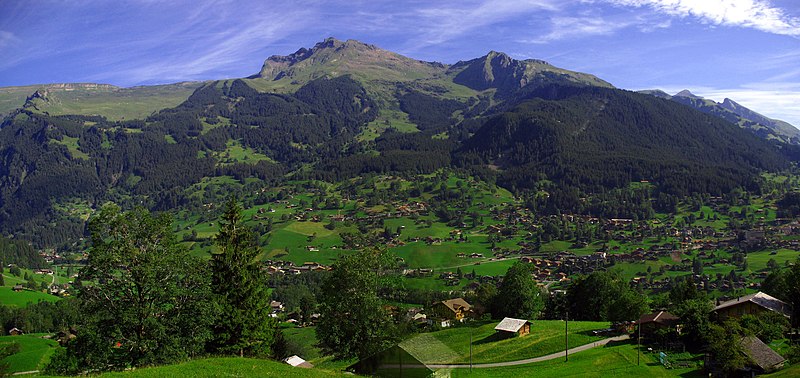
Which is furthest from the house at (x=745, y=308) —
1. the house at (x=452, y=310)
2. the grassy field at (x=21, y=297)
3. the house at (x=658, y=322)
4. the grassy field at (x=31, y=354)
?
the grassy field at (x=21, y=297)

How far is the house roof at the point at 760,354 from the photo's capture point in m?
37.7

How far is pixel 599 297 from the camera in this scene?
259 ft

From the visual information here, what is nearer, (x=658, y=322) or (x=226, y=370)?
(x=226, y=370)

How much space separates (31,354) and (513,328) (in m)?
69.9

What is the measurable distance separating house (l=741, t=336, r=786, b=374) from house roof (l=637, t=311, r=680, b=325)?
501 inches

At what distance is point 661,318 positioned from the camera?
54.2 m

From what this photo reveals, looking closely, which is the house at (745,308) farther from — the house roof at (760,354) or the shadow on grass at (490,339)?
the shadow on grass at (490,339)

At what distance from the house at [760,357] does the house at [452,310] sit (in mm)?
61446

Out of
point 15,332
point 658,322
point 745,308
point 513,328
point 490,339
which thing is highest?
point 745,308

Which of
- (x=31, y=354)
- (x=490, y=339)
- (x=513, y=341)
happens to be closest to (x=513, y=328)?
(x=513, y=341)

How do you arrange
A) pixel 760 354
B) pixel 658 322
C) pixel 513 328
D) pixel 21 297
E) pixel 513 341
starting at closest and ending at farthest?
pixel 760 354
pixel 658 322
pixel 513 341
pixel 513 328
pixel 21 297

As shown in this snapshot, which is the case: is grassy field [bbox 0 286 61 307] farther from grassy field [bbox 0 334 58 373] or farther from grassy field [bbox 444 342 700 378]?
grassy field [bbox 444 342 700 378]

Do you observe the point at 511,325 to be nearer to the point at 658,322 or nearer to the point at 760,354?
the point at 658,322

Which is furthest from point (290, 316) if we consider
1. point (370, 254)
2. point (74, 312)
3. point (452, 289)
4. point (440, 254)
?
point (74, 312)
